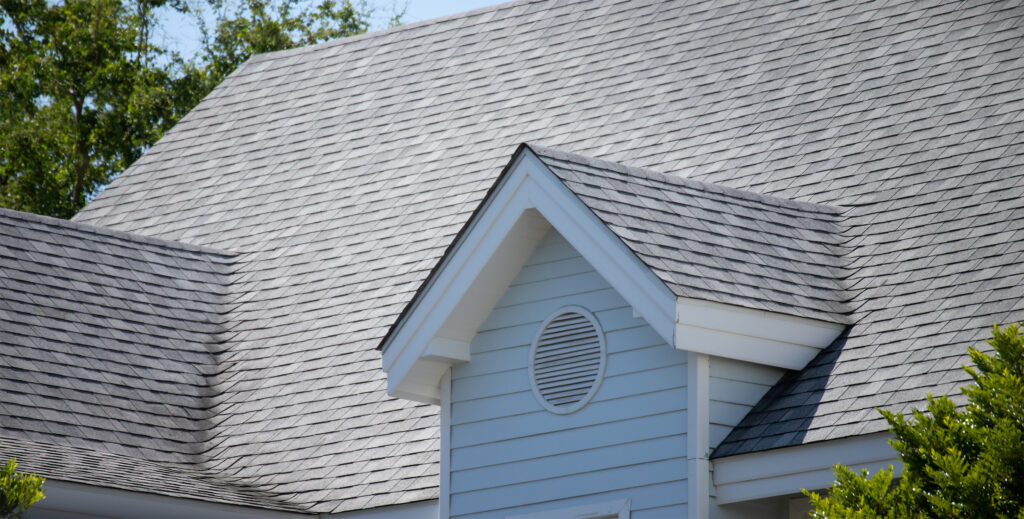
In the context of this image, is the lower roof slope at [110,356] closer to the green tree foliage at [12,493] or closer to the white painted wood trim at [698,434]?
the green tree foliage at [12,493]

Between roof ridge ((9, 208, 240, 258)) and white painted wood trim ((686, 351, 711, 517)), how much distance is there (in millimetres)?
7136

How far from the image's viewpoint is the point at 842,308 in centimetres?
1040

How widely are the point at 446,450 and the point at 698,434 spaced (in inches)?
83.2

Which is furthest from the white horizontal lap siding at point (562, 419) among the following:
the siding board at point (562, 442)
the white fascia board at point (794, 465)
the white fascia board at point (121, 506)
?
the white fascia board at point (121, 506)

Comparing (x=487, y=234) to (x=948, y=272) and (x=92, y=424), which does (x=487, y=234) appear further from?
(x=92, y=424)

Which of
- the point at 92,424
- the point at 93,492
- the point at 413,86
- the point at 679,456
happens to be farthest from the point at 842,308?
the point at 413,86

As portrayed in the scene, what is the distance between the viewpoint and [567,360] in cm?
A: 1041

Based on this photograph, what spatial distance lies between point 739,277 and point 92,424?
18.7ft

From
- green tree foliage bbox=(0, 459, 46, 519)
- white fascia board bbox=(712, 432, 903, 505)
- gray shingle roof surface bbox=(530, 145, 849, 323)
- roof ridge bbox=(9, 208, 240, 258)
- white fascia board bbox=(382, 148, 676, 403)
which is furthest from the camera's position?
roof ridge bbox=(9, 208, 240, 258)

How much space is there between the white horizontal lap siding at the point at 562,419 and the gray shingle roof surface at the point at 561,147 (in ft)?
1.70

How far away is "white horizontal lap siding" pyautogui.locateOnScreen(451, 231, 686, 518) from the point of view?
388 inches

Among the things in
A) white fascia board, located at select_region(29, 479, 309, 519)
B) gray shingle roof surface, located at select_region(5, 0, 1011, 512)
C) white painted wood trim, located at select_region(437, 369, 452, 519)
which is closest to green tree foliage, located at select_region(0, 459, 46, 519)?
white fascia board, located at select_region(29, 479, 309, 519)

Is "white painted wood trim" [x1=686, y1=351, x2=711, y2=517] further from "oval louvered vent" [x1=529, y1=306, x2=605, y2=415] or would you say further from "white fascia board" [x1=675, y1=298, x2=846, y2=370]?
"oval louvered vent" [x1=529, y1=306, x2=605, y2=415]

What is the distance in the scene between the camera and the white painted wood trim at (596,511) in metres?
9.88
